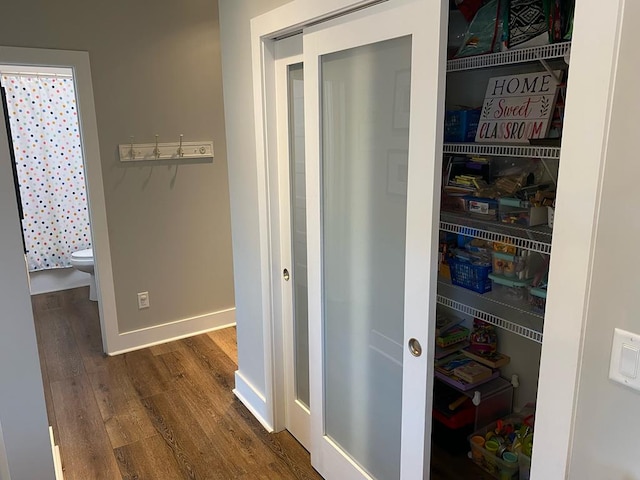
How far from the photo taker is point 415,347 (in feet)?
5.08

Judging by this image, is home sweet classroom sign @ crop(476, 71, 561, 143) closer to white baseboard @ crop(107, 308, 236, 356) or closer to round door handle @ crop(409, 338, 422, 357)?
round door handle @ crop(409, 338, 422, 357)

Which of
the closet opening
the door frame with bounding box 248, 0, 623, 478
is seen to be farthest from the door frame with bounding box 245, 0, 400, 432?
the door frame with bounding box 248, 0, 623, 478

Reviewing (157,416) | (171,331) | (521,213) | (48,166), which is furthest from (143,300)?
(521,213)

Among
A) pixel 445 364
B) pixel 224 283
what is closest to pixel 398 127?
pixel 445 364

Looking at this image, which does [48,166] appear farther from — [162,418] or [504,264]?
[504,264]

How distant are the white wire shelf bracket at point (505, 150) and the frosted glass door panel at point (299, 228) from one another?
68cm

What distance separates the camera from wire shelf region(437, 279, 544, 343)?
1573mm

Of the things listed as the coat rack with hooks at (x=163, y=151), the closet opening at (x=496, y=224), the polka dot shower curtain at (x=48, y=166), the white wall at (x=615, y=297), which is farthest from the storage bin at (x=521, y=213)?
the polka dot shower curtain at (x=48, y=166)

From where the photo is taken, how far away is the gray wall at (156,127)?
305 centimetres

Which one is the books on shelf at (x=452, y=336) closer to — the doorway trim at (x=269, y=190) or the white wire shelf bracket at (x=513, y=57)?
the doorway trim at (x=269, y=190)

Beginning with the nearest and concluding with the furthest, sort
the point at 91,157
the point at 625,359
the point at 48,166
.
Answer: the point at 625,359
the point at 91,157
the point at 48,166

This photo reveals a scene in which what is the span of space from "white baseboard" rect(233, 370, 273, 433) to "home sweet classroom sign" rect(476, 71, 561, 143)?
5.99ft

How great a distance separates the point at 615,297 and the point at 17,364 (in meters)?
1.96

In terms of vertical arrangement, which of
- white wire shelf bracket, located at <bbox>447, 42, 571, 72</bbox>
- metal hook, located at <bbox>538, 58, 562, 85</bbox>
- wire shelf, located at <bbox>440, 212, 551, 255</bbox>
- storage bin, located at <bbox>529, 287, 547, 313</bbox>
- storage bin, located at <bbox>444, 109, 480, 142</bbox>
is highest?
white wire shelf bracket, located at <bbox>447, 42, 571, 72</bbox>
